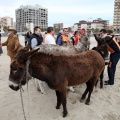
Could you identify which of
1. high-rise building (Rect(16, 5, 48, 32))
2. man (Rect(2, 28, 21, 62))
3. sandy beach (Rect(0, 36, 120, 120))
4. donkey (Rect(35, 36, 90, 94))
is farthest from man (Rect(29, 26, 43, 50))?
high-rise building (Rect(16, 5, 48, 32))

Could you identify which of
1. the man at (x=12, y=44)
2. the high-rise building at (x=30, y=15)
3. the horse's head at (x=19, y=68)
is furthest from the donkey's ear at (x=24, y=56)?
the high-rise building at (x=30, y=15)

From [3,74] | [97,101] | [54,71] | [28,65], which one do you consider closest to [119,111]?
[97,101]

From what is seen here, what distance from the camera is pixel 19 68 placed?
3822 millimetres

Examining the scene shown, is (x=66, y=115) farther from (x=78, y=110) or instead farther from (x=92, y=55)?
(x=92, y=55)

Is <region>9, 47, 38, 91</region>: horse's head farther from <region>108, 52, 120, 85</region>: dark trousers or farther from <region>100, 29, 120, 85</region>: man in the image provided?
<region>108, 52, 120, 85</region>: dark trousers

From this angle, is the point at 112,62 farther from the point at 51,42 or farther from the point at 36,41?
the point at 36,41

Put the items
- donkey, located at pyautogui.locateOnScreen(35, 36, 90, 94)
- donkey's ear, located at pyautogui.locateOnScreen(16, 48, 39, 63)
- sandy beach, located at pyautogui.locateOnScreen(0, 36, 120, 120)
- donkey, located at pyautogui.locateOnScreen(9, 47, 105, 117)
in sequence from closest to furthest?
donkey's ear, located at pyautogui.locateOnScreen(16, 48, 39, 63)
donkey, located at pyautogui.locateOnScreen(9, 47, 105, 117)
sandy beach, located at pyautogui.locateOnScreen(0, 36, 120, 120)
donkey, located at pyautogui.locateOnScreen(35, 36, 90, 94)

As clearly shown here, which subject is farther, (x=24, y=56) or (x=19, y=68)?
(x=19, y=68)

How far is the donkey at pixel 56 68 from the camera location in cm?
383

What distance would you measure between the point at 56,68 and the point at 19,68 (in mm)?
861

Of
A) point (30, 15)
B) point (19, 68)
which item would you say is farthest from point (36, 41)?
point (30, 15)

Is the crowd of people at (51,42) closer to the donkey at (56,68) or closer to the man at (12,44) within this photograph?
the man at (12,44)

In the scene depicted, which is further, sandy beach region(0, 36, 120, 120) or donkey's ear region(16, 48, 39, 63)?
sandy beach region(0, 36, 120, 120)

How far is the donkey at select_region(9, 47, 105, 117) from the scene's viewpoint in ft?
12.6
